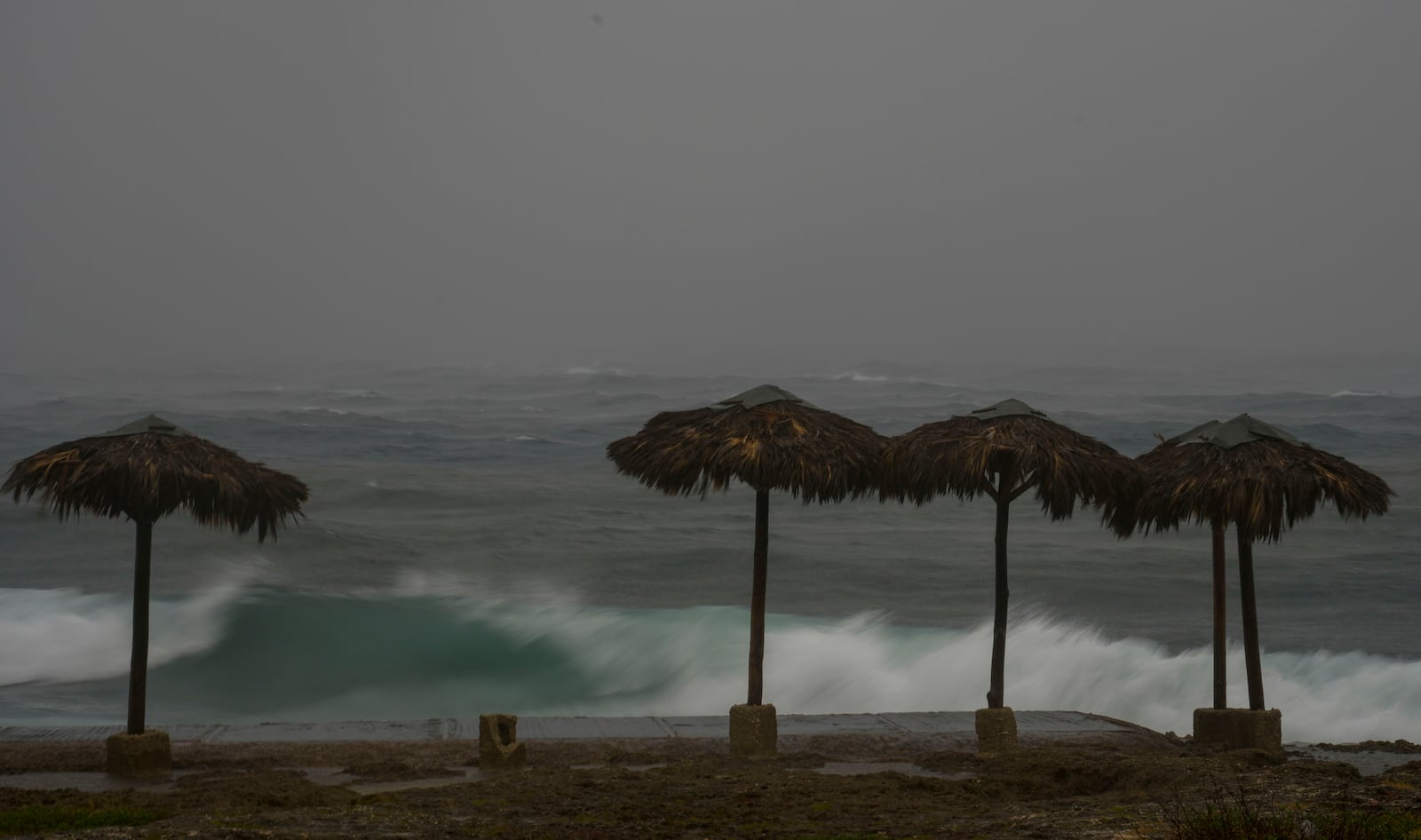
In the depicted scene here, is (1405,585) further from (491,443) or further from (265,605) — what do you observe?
(491,443)

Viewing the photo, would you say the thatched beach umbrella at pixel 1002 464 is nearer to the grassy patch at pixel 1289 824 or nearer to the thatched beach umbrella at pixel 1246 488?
the thatched beach umbrella at pixel 1246 488

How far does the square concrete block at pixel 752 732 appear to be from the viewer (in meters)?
11.7

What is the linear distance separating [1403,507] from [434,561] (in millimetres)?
33043

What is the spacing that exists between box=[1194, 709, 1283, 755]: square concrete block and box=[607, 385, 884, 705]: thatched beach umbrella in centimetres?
389

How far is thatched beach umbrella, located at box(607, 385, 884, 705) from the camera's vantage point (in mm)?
11570

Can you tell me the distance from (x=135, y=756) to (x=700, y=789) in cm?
→ 472

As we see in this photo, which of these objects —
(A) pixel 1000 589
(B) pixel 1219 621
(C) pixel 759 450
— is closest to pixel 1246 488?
(B) pixel 1219 621

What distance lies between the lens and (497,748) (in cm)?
1123

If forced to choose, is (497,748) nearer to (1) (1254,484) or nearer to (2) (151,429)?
(2) (151,429)

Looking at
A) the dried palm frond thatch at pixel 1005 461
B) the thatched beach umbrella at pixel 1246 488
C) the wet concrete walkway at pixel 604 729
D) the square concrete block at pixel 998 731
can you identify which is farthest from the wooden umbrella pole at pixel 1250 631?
the square concrete block at pixel 998 731

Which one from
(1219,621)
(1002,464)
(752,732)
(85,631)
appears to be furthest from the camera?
(85,631)

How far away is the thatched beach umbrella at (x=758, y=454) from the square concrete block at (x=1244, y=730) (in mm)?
3885

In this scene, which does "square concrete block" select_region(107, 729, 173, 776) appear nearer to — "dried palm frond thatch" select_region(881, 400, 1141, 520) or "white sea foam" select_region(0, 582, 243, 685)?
"dried palm frond thatch" select_region(881, 400, 1141, 520)

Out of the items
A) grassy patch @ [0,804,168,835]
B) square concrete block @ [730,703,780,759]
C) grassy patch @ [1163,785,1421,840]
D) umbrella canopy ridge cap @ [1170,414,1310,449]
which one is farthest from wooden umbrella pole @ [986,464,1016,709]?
grassy patch @ [0,804,168,835]
